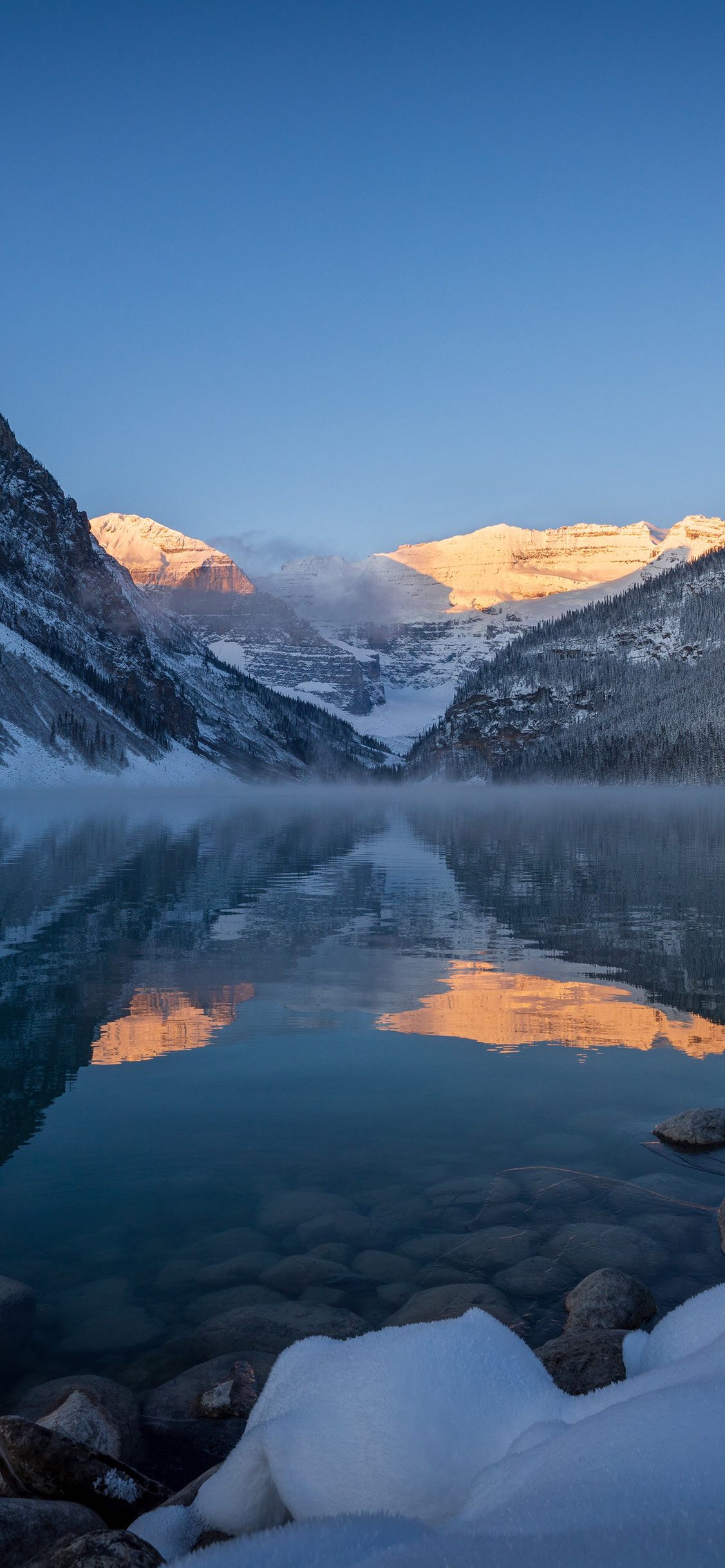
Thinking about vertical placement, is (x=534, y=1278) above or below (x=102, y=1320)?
above

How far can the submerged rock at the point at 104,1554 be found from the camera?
3.89 meters

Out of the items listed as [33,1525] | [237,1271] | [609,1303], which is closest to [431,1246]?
[237,1271]

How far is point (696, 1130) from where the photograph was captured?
1287cm

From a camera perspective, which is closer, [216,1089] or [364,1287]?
[364,1287]

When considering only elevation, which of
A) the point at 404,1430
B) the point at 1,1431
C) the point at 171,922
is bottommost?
the point at 171,922

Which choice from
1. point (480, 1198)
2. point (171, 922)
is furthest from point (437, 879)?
point (480, 1198)

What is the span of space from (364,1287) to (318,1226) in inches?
51.7

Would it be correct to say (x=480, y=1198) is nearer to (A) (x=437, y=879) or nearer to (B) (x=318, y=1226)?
(B) (x=318, y=1226)

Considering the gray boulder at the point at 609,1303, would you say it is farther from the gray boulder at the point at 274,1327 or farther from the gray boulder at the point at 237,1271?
the gray boulder at the point at 237,1271

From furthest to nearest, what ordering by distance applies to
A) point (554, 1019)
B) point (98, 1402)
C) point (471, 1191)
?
point (554, 1019) → point (471, 1191) → point (98, 1402)

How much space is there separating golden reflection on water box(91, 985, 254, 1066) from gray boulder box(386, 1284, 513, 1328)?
9110 millimetres

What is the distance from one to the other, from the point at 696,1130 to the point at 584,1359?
21.2 ft

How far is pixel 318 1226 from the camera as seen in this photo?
10.4 meters

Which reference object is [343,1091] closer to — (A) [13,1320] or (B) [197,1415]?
(A) [13,1320]
